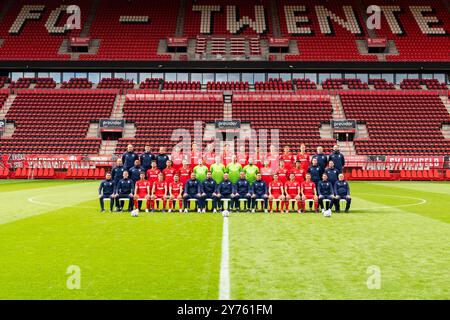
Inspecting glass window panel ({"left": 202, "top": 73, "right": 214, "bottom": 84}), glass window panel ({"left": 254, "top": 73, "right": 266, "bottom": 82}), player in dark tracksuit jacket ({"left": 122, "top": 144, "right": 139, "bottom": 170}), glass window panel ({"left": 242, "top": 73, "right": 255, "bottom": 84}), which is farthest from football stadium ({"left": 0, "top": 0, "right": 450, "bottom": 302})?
glass window panel ({"left": 202, "top": 73, "right": 214, "bottom": 84})

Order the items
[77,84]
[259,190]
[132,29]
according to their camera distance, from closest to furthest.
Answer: [259,190]
[77,84]
[132,29]

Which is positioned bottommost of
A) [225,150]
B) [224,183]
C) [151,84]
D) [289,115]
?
[224,183]

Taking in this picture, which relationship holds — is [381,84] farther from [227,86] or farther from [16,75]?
[16,75]

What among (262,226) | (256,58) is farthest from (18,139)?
(262,226)

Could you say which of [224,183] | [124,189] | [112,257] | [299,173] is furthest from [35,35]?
[112,257]

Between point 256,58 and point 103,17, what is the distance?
807 inches

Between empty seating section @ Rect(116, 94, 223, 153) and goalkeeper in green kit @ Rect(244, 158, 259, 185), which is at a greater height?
empty seating section @ Rect(116, 94, 223, 153)

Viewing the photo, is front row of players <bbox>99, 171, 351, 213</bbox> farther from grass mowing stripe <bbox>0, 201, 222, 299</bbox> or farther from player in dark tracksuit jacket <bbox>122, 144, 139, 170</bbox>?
grass mowing stripe <bbox>0, 201, 222, 299</bbox>

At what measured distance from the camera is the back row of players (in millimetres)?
15266

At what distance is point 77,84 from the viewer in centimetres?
4788

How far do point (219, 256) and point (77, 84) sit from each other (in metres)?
44.5

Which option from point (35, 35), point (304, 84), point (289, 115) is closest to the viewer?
point (289, 115)

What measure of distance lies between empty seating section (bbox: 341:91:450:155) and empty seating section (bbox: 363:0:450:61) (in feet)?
13.4
